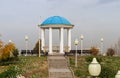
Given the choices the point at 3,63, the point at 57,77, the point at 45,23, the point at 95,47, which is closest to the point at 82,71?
the point at 57,77

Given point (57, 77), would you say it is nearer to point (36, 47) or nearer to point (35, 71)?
point (35, 71)

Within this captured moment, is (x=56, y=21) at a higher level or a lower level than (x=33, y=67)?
higher

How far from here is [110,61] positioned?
34.8 meters

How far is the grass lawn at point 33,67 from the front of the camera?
1126 inches

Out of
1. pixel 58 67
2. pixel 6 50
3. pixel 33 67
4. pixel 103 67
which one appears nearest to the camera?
pixel 103 67

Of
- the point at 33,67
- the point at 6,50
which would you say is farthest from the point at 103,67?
the point at 6,50

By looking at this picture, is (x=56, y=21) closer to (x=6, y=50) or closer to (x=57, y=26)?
(x=57, y=26)

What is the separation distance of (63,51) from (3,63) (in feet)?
25.9

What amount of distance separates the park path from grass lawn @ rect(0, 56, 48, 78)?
45cm

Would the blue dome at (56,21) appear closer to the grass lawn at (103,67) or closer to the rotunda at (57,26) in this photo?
the rotunda at (57,26)

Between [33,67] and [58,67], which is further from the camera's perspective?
[58,67]

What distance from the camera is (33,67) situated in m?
31.0

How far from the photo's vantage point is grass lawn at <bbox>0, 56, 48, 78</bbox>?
28.6 meters

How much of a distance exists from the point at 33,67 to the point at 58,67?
2346 mm
